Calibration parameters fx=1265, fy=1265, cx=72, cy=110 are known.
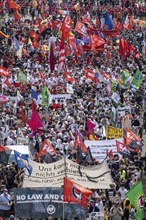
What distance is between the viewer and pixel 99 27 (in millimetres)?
61875

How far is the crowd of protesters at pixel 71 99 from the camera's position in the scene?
33562mm

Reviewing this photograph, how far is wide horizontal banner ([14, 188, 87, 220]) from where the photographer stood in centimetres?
2895

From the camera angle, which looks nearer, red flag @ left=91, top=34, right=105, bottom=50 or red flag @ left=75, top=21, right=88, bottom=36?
red flag @ left=91, top=34, right=105, bottom=50

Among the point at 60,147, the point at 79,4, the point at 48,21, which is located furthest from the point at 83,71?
the point at 79,4

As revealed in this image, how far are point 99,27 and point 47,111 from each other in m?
19.8

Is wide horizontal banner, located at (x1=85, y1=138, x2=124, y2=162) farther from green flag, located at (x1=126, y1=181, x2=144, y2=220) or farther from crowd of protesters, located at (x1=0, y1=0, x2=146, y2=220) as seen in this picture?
green flag, located at (x1=126, y1=181, x2=144, y2=220)

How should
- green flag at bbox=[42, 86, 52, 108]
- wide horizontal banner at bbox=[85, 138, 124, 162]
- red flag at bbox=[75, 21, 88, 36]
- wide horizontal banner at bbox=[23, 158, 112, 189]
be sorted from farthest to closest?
red flag at bbox=[75, 21, 88, 36] < green flag at bbox=[42, 86, 52, 108] < wide horizontal banner at bbox=[85, 138, 124, 162] < wide horizontal banner at bbox=[23, 158, 112, 189]

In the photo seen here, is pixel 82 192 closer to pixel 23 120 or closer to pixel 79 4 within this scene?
pixel 23 120

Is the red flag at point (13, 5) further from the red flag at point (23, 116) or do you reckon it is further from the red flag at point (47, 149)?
the red flag at point (47, 149)

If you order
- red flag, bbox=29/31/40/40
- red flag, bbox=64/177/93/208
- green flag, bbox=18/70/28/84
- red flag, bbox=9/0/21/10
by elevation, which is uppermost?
red flag, bbox=9/0/21/10

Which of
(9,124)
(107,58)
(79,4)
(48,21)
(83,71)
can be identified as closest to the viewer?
(9,124)

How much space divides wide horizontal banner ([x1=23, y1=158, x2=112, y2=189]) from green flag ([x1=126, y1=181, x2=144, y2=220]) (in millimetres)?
1671

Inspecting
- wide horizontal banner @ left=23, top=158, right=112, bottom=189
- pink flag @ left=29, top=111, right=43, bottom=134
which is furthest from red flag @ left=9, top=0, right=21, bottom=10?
wide horizontal banner @ left=23, top=158, right=112, bottom=189

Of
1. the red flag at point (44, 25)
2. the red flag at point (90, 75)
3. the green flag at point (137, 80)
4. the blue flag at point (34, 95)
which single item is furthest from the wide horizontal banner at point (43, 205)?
the red flag at point (44, 25)
